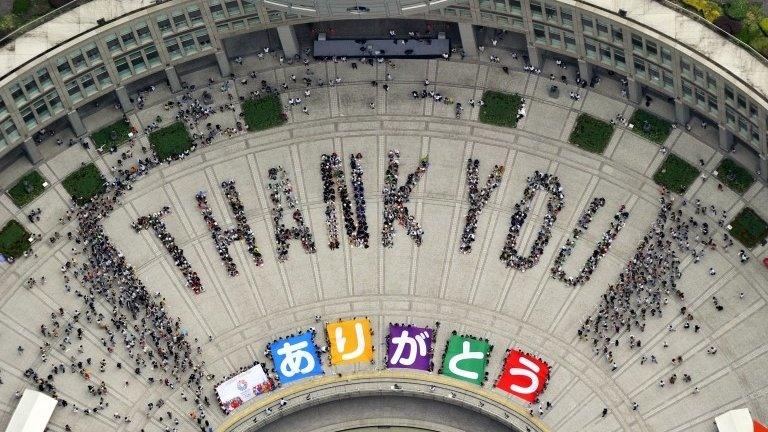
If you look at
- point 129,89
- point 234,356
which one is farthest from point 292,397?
point 129,89

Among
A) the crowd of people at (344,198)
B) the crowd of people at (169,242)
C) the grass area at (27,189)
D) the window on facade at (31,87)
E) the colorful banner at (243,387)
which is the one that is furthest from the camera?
the grass area at (27,189)

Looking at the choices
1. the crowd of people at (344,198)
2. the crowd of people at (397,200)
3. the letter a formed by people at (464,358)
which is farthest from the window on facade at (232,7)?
the letter a formed by people at (464,358)

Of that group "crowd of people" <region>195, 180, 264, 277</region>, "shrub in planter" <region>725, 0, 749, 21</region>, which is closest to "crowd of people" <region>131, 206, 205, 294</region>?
"crowd of people" <region>195, 180, 264, 277</region>

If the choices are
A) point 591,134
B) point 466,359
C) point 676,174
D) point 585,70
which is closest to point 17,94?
point 466,359

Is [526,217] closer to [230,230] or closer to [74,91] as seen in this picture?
[230,230]

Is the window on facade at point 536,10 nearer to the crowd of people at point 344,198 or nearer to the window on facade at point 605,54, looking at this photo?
the window on facade at point 605,54

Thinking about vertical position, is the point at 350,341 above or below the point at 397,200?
below

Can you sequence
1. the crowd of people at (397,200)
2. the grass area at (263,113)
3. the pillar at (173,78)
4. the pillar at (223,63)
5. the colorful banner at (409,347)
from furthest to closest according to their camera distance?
the pillar at (223,63) → the pillar at (173,78) → the grass area at (263,113) → the crowd of people at (397,200) → the colorful banner at (409,347)
